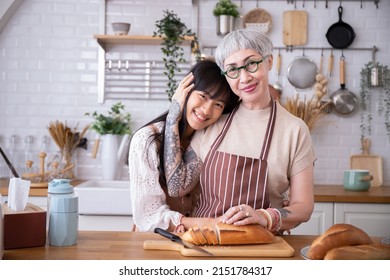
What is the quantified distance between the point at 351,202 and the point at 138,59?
993 mm

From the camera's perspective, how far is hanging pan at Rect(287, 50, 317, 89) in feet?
7.70

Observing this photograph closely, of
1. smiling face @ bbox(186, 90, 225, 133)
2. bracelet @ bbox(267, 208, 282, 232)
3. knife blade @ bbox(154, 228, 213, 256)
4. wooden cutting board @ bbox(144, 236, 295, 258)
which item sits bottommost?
wooden cutting board @ bbox(144, 236, 295, 258)

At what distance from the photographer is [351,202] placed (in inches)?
77.9

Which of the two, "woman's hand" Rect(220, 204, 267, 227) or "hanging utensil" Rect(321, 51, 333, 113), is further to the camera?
"hanging utensil" Rect(321, 51, 333, 113)

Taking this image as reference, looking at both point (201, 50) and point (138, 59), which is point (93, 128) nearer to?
point (138, 59)

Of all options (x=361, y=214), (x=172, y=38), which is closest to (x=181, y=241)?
(x=361, y=214)

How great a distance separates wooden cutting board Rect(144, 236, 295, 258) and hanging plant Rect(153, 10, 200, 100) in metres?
1.27

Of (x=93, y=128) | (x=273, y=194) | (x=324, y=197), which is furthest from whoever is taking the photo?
(x=93, y=128)

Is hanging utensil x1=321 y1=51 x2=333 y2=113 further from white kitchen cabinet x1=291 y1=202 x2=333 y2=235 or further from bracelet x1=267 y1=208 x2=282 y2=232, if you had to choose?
bracelet x1=267 y1=208 x2=282 y2=232

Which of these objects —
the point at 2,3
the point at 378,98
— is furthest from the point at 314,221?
the point at 2,3

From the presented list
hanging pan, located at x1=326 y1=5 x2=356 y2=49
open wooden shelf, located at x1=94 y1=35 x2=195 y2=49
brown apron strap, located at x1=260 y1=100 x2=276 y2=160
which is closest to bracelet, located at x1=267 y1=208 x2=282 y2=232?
brown apron strap, located at x1=260 y1=100 x2=276 y2=160

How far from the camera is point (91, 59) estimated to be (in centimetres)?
239

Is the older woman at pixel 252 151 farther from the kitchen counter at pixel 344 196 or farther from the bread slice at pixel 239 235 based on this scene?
the kitchen counter at pixel 344 196

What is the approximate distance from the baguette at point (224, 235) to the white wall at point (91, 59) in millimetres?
1422
